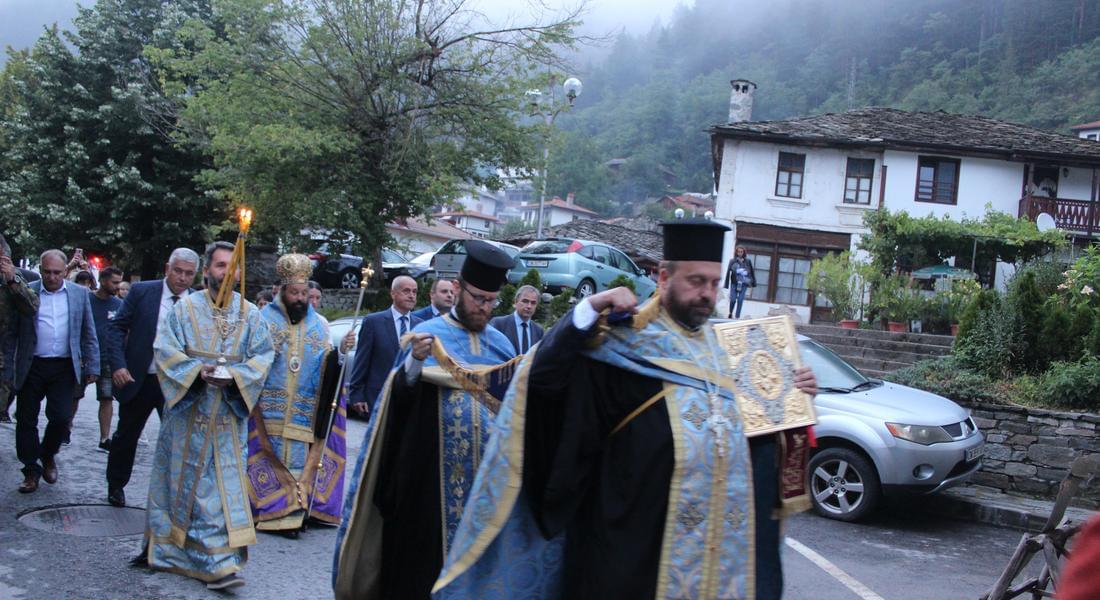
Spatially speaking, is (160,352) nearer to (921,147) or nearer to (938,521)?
(938,521)

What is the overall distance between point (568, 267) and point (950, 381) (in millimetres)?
11213

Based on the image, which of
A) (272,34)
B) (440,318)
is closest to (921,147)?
(272,34)

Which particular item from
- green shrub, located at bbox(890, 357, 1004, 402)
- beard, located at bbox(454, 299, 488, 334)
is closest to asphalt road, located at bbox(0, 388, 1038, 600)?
beard, located at bbox(454, 299, 488, 334)

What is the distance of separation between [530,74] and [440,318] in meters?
21.3

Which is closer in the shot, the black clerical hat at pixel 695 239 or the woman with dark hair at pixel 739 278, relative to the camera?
the black clerical hat at pixel 695 239

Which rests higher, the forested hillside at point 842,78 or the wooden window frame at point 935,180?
the forested hillside at point 842,78

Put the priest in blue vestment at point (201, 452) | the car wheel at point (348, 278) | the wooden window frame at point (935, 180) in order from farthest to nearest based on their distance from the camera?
the wooden window frame at point (935, 180) < the car wheel at point (348, 278) < the priest in blue vestment at point (201, 452)

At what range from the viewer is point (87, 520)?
6633 mm

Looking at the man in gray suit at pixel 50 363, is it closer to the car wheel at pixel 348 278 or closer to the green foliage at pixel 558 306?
the green foliage at pixel 558 306

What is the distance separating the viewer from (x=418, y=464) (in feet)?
15.2

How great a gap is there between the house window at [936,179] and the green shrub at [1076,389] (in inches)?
761

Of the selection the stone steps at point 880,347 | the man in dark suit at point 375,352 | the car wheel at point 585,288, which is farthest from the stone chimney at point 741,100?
the man in dark suit at point 375,352

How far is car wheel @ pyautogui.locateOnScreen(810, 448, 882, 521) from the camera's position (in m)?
9.27

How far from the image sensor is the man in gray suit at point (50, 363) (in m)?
7.26
